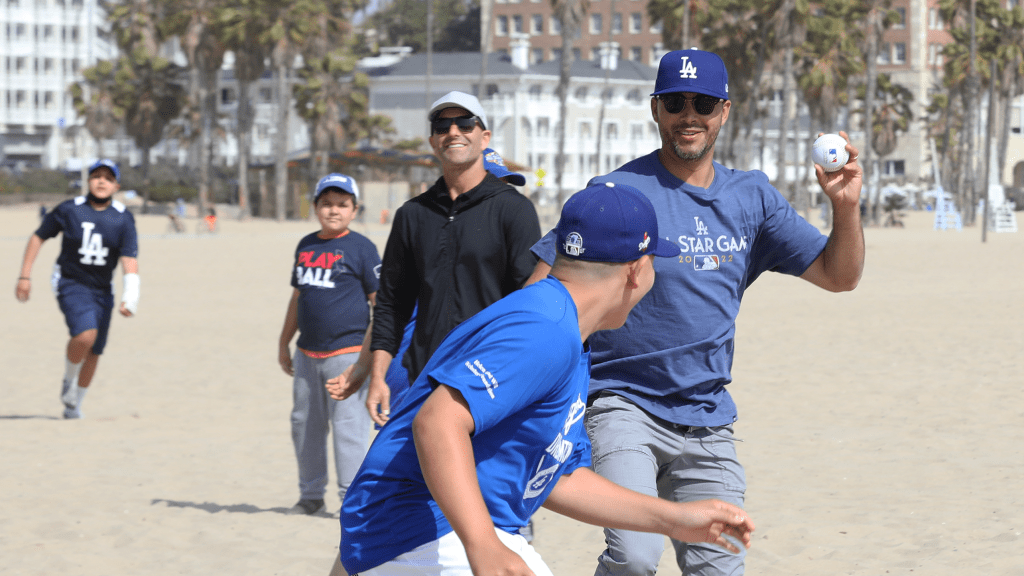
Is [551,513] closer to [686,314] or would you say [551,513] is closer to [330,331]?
[330,331]

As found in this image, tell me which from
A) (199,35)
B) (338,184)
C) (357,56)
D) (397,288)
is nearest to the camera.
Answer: (397,288)

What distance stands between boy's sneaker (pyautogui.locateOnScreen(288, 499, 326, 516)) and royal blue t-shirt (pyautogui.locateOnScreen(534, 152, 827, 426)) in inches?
125

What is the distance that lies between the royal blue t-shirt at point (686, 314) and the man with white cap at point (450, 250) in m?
0.92

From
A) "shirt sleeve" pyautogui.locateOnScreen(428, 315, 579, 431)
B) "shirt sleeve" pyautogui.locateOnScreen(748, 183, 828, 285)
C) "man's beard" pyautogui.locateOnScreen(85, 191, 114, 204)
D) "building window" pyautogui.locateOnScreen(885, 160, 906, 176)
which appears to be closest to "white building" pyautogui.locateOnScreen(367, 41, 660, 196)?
"building window" pyautogui.locateOnScreen(885, 160, 906, 176)

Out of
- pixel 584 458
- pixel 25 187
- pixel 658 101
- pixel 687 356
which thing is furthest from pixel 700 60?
pixel 25 187

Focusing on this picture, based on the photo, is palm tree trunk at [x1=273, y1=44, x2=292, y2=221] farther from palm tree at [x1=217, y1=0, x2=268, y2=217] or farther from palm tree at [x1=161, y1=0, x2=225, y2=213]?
palm tree at [x1=161, y1=0, x2=225, y2=213]

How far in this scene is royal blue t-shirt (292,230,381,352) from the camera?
654cm

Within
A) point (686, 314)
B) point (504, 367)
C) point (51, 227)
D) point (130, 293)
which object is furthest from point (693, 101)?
point (51, 227)

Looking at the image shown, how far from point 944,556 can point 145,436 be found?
593 centimetres

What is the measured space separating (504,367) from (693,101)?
2114 millimetres

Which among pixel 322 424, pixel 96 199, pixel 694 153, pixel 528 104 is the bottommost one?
pixel 322 424

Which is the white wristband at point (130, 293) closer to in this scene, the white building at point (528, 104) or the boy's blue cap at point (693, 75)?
the boy's blue cap at point (693, 75)

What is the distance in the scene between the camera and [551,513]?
712cm

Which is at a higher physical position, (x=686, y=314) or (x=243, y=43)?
(x=243, y=43)
